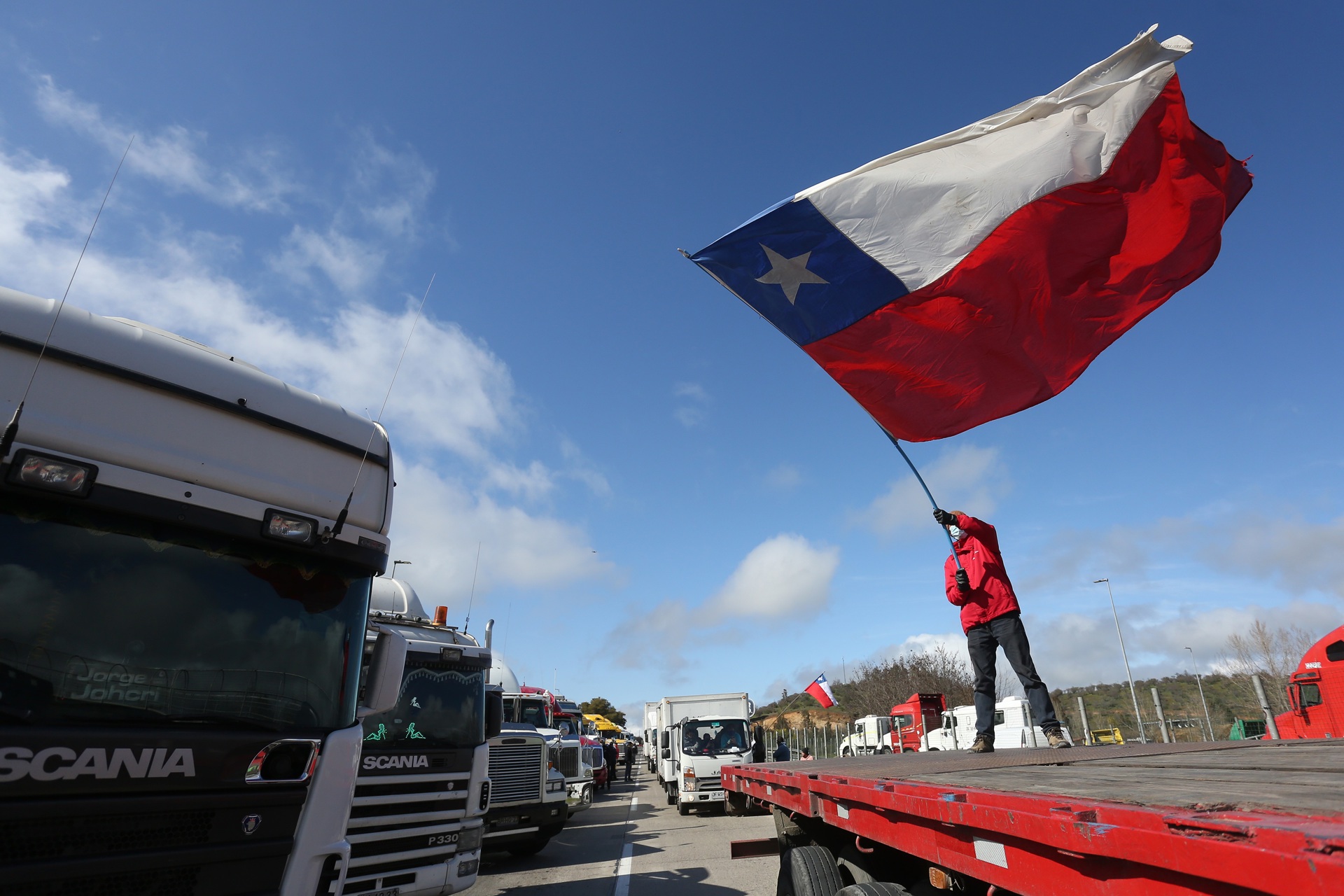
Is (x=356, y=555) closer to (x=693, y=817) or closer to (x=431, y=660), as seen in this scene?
(x=431, y=660)

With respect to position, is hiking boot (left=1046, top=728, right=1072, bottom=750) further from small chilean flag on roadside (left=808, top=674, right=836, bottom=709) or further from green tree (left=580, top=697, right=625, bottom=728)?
green tree (left=580, top=697, right=625, bottom=728)

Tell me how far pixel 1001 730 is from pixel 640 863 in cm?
1323

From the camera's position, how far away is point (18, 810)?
2.82 meters

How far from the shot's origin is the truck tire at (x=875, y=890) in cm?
337

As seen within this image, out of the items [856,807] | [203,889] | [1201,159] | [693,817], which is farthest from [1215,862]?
[693,817]

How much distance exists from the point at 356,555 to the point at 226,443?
955 millimetres

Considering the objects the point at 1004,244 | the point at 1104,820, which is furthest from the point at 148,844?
the point at 1004,244

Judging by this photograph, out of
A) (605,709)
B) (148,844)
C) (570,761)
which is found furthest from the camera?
(605,709)

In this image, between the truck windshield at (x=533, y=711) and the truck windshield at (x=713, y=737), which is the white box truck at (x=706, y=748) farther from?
the truck windshield at (x=533, y=711)

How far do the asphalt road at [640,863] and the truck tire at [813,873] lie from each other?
13.5 feet

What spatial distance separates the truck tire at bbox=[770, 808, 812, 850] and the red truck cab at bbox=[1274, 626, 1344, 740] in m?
13.4

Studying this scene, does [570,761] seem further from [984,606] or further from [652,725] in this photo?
[652,725]

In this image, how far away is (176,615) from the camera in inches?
139

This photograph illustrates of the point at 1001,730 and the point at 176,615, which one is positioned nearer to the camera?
the point at 176,615
